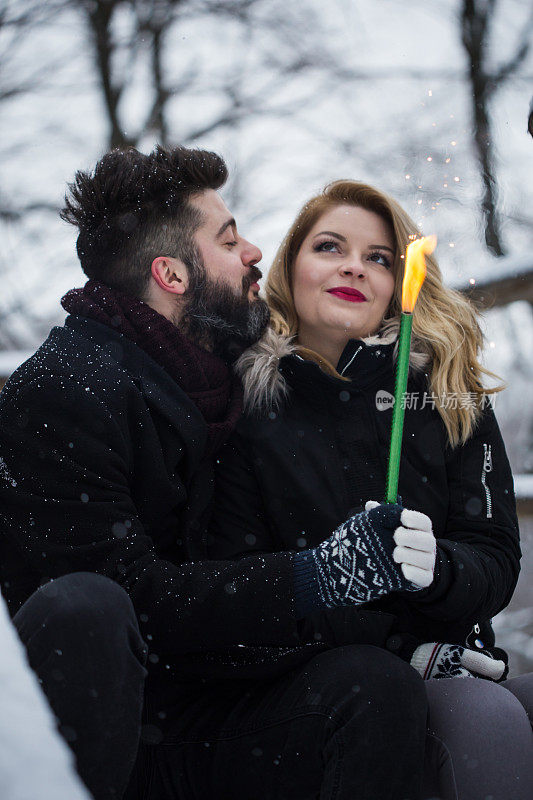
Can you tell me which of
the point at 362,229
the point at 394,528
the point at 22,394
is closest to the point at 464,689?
the point at 394,528

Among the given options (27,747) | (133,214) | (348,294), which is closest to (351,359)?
(348,294)

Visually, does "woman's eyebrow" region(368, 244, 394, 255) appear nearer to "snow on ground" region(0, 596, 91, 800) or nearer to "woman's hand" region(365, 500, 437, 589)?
"woman's hand" region(365, 500, 437, 589)

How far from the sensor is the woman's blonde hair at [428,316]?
1985 mm

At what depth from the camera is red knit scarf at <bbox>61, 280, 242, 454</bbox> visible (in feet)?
5.90

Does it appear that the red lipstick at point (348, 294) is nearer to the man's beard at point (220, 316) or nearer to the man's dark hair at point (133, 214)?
the man's beard at point (220, 316)

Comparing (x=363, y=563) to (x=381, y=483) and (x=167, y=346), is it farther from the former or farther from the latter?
(x=167, y=346)

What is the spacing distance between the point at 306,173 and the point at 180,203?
4071 millimetres

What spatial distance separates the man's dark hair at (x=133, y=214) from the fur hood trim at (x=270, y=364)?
30cm

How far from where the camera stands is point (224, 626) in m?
1.43

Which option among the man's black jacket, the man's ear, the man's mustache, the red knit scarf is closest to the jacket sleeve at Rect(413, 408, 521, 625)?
the man's black jacket

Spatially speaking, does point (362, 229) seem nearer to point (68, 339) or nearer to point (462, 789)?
point (68, 339)

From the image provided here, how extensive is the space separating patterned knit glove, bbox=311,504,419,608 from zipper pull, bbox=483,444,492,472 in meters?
0.60

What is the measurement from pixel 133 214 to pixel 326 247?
0.53 meters

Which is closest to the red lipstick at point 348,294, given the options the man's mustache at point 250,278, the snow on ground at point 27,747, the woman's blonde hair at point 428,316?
the woman's blonde hair at point 428,316
